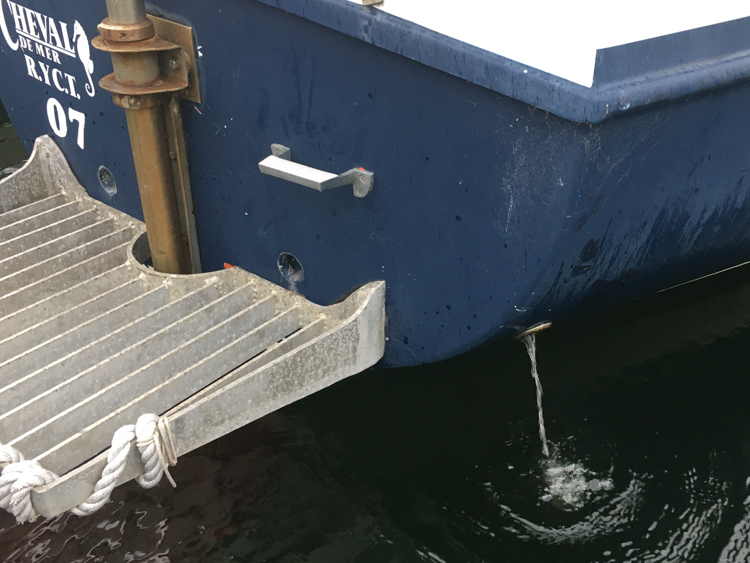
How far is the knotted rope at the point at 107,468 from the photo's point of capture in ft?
6.52

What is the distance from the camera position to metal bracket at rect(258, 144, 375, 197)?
2.40 m

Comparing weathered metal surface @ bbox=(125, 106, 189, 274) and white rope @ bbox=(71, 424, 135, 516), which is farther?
weathered metal surface @ bbox=(125, 106, 189, 274)

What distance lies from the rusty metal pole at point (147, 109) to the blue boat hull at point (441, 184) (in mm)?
136

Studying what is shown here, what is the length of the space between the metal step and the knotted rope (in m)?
0.03

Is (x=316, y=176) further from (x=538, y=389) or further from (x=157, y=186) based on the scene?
(x=538, y=389)

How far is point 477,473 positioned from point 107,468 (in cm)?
133

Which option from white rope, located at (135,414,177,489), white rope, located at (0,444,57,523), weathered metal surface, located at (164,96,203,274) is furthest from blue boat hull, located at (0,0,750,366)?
white rope, located at (0,444,57,523)

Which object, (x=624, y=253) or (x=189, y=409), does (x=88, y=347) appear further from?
(x=624, y=253)

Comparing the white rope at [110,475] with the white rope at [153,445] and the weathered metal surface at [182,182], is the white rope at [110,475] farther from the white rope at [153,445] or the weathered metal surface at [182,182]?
the weathered metal surface at [182,182]

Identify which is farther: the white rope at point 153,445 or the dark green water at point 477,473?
the dark green water at point 477,473

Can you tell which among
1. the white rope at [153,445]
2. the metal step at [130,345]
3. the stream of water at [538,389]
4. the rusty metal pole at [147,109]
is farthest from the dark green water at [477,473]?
the rusty metal pole at [147,109]

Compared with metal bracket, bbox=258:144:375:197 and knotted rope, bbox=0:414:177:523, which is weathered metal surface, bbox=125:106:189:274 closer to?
metal bracket, bbox=258:144:375:197

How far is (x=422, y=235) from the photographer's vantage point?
8.13 ft

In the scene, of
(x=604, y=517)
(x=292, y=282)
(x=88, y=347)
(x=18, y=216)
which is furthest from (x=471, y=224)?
(x=18, y=216)
